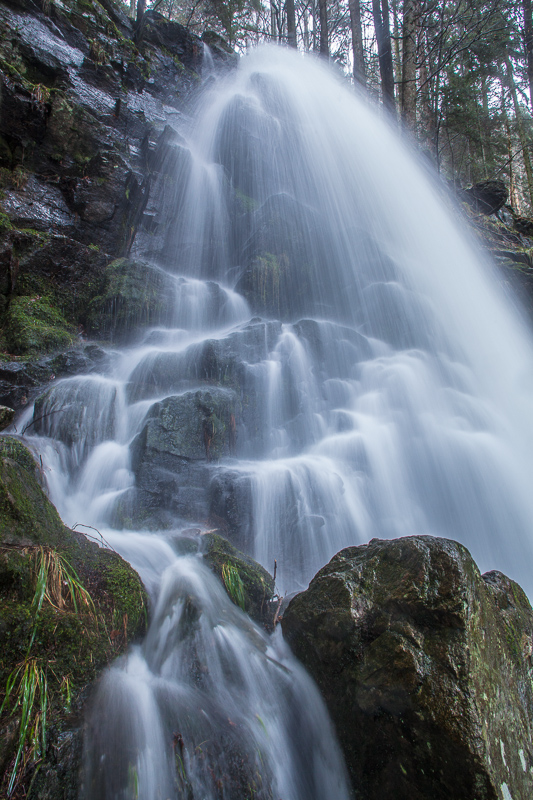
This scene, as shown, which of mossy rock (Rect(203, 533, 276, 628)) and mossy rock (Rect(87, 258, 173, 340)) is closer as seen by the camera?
mossy rock (Rect(203, 533, 276, 628))

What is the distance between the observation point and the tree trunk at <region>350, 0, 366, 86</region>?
14.7 m

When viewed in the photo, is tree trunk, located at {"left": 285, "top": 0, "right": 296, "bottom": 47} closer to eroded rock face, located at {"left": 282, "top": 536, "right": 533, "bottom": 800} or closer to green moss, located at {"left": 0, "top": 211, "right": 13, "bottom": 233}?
green moss, located at {"left": 0, "top": 211, "right": 13, "bottom": 233}

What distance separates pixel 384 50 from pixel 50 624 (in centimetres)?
A: 1930

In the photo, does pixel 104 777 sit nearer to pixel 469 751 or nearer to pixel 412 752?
pixel 412 752

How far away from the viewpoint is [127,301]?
8.76m

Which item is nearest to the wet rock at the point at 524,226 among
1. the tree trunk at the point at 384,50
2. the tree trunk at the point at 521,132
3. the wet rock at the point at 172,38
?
the tree trunk at the point at 521,132

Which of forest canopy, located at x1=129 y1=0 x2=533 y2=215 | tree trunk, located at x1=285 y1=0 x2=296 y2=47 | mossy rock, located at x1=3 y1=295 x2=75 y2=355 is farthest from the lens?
tree trunk, located at x1=285 y1=0 x2=296 y2=47

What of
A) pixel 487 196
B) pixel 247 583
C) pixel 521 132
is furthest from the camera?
pixel 521 132

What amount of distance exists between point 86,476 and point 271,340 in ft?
15.1

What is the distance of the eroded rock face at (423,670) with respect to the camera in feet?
6.67

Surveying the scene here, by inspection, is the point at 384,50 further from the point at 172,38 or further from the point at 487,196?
the point at 172,38

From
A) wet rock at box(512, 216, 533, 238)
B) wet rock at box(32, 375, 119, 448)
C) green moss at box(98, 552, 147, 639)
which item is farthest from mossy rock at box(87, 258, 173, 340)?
wet rock at box(512, 216, 533, 238)

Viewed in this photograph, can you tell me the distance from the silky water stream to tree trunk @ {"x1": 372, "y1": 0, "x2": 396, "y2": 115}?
1.36m

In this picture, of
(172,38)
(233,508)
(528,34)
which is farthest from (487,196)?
(233,508)
